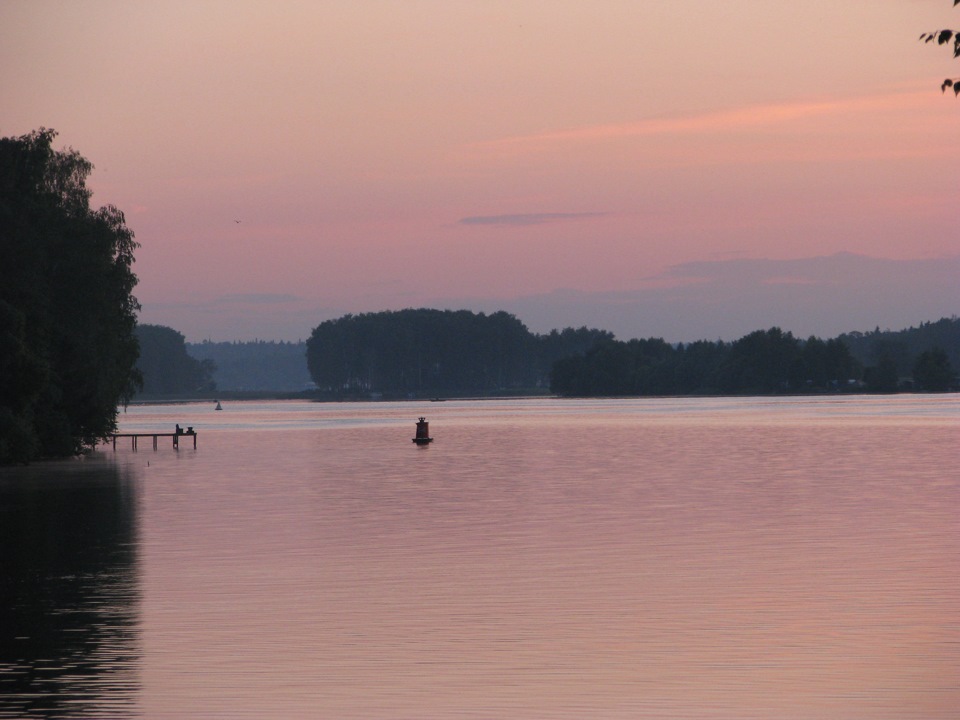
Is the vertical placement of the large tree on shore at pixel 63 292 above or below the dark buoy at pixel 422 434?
above

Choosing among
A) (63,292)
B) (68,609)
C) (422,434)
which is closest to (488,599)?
Result: (68,609)

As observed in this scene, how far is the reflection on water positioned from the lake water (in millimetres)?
71

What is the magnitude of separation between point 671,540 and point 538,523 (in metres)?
5.39

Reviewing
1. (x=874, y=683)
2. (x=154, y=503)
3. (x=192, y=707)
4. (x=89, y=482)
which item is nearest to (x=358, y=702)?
(x=192, y=707)

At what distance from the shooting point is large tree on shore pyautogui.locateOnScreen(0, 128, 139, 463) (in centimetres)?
6681

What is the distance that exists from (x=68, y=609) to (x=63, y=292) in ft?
178

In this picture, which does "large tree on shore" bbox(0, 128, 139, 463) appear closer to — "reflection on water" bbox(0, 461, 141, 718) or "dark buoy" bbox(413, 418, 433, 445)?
"dark buoy" bbox(413, 418, 433, 445)

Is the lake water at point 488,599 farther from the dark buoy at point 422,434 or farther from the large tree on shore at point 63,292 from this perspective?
the dark buoy at point 422,434

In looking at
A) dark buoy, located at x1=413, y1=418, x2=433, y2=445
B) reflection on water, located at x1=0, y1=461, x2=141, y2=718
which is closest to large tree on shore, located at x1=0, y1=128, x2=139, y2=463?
dark buoy, located at x1=413, y1=418, x2=433, y2=445

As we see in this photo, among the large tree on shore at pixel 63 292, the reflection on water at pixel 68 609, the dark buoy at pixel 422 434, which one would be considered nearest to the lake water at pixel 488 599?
the reflection on water at pixel 68 609

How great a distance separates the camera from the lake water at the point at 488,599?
50.0 ft

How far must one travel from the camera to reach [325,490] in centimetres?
4834

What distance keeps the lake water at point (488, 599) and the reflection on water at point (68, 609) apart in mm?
71

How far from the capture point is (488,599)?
22.3 meters
